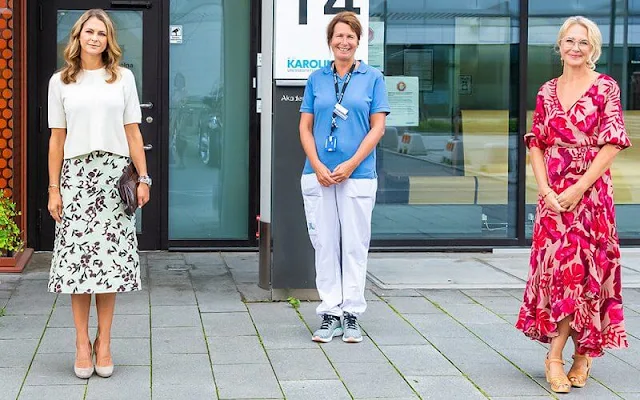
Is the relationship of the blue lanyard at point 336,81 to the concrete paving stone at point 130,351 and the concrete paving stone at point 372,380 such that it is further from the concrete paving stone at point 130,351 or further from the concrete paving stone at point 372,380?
the concrete paving stone at point 130,351

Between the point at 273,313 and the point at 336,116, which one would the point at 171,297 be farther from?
the point at 336,116

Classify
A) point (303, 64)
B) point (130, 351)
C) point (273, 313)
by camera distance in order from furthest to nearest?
point (303, 64) < point (273, 313) < point (130, 351)

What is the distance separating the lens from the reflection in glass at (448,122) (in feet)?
35.1

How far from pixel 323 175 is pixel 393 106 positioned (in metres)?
3.98

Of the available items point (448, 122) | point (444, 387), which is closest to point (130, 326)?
point (444, 387)

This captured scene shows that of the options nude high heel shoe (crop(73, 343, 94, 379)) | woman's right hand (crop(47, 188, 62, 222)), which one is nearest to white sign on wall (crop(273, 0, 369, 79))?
woman's right hand (crop(47, 188, 62, 222))

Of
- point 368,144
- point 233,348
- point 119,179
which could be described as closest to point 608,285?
point 368,144

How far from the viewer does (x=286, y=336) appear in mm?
7051

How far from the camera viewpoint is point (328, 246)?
23.2 feet

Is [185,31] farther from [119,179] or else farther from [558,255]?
[558,255]

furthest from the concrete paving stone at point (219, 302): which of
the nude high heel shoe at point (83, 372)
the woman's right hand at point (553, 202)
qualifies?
the woman's right hand at point (553, 202)

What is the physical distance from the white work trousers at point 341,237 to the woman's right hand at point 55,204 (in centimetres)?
169

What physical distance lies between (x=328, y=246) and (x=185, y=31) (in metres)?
4.18

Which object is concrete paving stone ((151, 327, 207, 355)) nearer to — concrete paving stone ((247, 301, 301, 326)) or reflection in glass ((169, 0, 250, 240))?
concrete paving stone ((247, 301, 301, 326))
